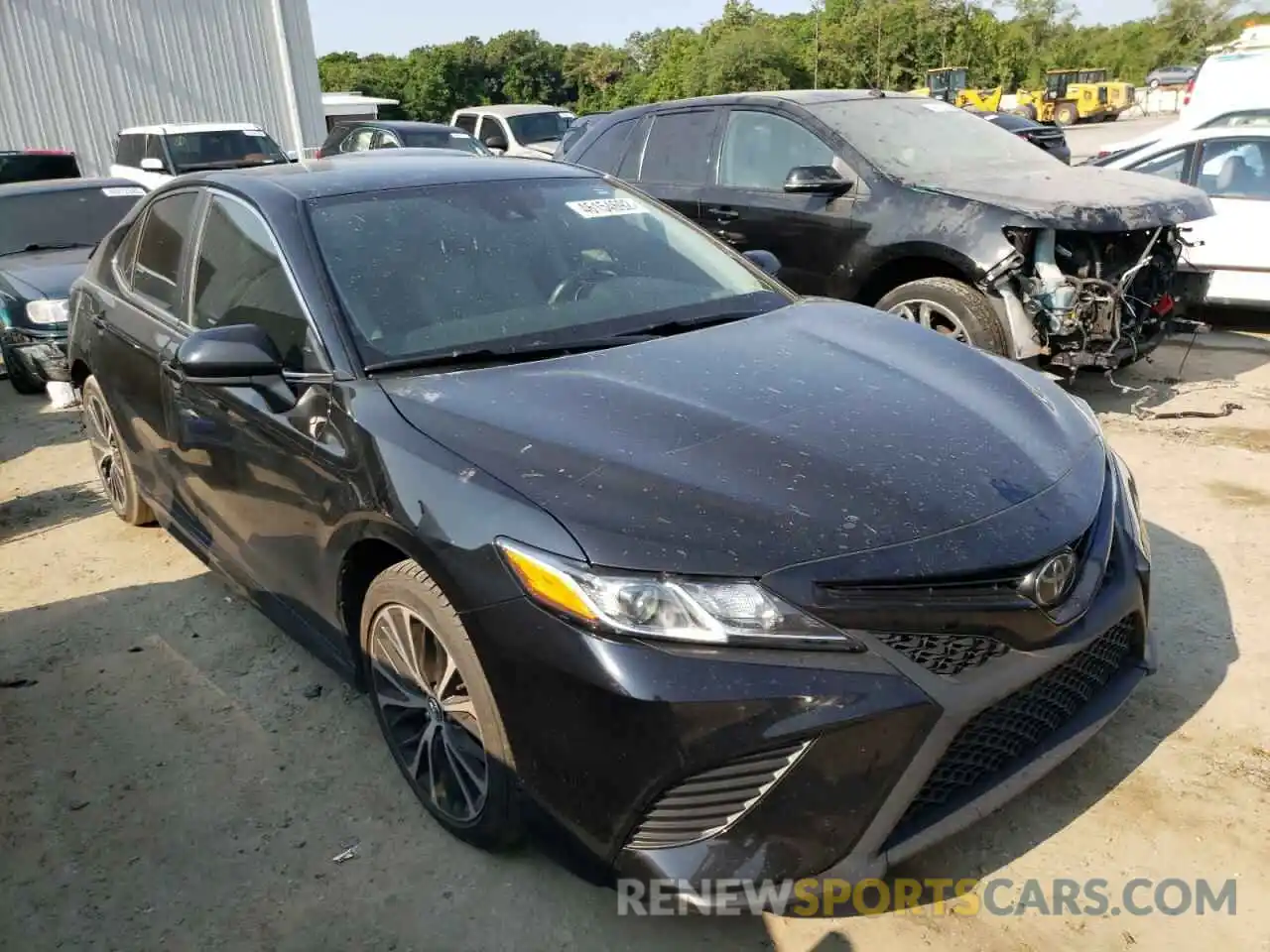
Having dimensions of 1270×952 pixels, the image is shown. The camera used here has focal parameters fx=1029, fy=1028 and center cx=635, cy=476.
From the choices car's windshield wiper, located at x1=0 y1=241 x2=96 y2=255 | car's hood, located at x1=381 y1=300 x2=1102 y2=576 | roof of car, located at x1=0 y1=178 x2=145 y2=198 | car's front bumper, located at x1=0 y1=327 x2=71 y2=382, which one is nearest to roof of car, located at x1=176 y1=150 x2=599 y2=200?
car's hood, located at x1=381 y1=300 x2=1102 y2=576

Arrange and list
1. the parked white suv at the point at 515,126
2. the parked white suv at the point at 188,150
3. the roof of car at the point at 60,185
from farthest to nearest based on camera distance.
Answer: the parked white suv at the point at 515,126, the parked white suv at the point at 188,150, the roof of car at the point at 60,185

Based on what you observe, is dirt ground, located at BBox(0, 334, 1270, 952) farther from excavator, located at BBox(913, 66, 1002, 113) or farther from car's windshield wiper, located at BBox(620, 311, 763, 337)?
excavator, located at BBox(913, 66, 1002, 113)

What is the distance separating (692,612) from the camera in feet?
6.58

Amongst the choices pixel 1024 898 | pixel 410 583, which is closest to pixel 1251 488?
pixel 1024 898

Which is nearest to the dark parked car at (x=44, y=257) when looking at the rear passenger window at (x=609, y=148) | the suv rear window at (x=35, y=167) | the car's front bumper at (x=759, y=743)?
the suv rear window at (x=35, y=167)

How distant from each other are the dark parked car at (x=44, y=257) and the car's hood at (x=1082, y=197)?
5848 millimetres

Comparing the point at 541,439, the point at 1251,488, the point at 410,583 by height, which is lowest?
the point at 1251,488

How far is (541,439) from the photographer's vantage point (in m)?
2.39

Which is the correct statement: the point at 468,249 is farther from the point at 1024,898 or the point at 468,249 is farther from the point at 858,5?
the point at 858,5

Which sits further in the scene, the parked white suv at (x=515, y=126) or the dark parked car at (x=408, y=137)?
the parked white suv at (x=515, y=126)

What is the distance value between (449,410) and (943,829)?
1473 mm

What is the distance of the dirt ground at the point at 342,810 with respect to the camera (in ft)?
7.66

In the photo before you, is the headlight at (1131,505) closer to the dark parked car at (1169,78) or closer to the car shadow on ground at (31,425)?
the car shadow on ground at (31,425)

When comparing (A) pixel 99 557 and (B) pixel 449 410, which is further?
(A) pixel 99 557
